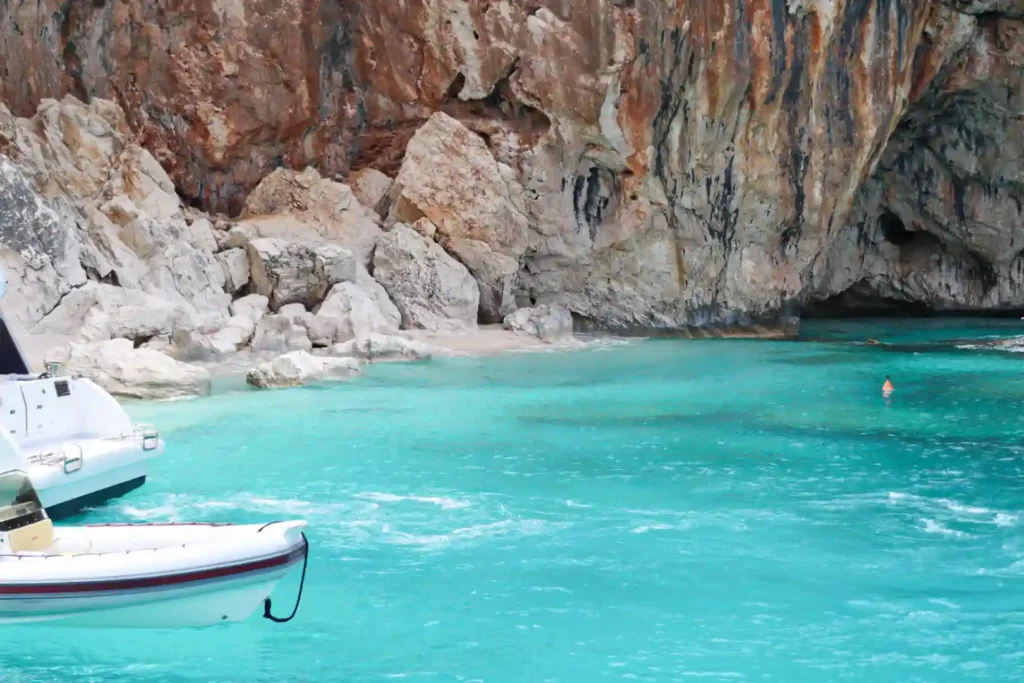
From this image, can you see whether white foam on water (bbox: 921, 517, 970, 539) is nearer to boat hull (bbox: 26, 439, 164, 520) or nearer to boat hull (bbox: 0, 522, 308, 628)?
boat hull (bbox: 0, 522, 308, 628)

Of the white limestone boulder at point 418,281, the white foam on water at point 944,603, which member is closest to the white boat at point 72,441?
the white foam on water at point 944,603

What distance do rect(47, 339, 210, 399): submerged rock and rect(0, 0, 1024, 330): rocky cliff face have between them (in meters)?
9.39

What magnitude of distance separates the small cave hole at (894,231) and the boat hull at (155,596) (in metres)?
35.4

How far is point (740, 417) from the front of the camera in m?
16.2

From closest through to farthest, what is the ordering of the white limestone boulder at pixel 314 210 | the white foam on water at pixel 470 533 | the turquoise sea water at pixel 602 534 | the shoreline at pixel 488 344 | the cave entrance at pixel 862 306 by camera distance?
1. the turquoise sea water at pixel 602 534
2. the white foam on water at pixel 470 533
3. the shoreline at pixel 488 344
4. the white limestone boulder at pixel 314 210
5. the cave entrance at pixel 862 306

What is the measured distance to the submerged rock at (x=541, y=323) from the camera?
2870cm

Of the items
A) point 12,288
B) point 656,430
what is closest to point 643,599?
point 656,430

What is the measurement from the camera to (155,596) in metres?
6.75

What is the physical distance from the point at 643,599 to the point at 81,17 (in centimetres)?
2675

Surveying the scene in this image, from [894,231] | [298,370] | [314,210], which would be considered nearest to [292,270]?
[314,210]

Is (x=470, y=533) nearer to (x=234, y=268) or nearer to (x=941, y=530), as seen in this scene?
(x=941, y=530)

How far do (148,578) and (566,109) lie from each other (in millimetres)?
24144

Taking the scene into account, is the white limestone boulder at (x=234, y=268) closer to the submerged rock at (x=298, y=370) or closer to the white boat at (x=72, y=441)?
the submerged rock at (x=298, y=370)

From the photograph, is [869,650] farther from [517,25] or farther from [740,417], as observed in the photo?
[517,25]
